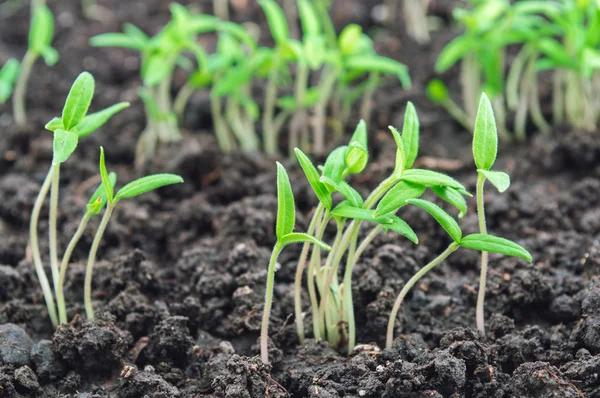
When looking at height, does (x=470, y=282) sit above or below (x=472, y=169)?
below

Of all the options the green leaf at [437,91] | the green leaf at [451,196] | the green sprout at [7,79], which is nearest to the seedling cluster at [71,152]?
the green leaf at [451,196]

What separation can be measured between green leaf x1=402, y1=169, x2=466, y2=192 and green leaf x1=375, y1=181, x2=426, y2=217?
0.6 inches

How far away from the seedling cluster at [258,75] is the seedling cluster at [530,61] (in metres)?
0.28

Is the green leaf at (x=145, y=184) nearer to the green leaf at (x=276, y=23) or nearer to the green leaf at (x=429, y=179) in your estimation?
the green leaf at (x=429, y=179)

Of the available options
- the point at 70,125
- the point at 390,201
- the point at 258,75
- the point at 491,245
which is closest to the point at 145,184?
the point at 70,125

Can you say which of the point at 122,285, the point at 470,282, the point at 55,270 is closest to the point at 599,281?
the point at 470,282

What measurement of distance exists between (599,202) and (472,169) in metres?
0.47

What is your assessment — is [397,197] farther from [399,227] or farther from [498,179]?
[498,179]

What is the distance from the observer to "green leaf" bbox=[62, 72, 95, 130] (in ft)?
5.45

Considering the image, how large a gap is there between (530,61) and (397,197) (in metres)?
1.53

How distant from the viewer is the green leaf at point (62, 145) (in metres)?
1.56

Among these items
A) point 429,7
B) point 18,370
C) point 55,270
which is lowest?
point 18,370

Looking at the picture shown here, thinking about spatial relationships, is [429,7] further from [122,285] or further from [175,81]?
[122,285]

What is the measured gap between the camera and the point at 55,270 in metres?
1.85
